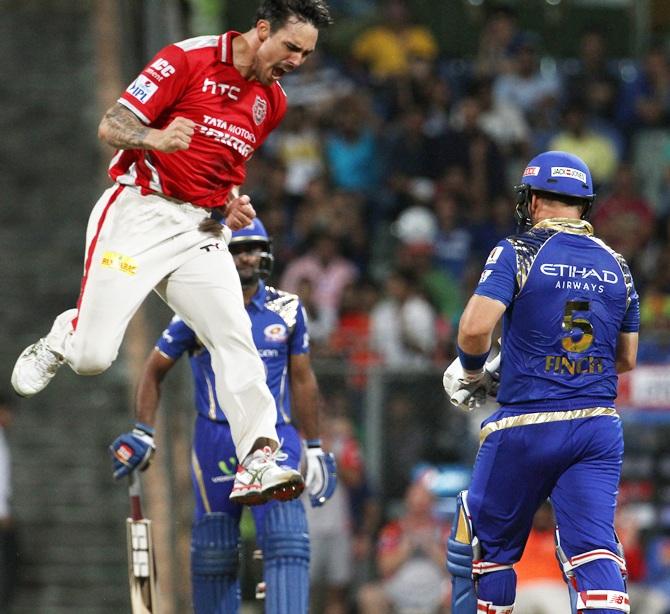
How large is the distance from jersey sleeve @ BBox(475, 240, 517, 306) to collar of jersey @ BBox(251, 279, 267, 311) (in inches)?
76.6

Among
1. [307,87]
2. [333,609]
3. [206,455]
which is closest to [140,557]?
[206,455]

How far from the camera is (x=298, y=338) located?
8.85 m

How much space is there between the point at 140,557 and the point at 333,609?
14.2 feet

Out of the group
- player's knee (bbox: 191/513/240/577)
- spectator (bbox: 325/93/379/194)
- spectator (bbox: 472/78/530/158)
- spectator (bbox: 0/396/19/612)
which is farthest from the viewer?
spectator (bbox: 472/78/530/158)

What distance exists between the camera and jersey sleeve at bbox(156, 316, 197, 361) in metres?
8.72

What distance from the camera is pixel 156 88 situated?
740cm

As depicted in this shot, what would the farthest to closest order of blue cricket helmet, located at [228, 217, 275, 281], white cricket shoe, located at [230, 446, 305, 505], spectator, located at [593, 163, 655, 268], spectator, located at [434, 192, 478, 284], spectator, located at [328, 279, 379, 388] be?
1. spectator, located at [593, 163, 655, 268]
2. spectator, located at [434, 192, 478, 284]
3. spectator, located at [328, 279, 379, 388]
4. blue cricket helmet, located at [228, 217, 275, 281]
5. white cricket shoe, located at [230, 446, 305, 505]

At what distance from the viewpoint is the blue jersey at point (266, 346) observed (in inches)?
343

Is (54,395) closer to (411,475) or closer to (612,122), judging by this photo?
(411,475)

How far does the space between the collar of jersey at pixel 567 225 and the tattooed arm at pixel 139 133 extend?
5.60 ft

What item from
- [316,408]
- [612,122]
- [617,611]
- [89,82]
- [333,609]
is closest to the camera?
[617,611]

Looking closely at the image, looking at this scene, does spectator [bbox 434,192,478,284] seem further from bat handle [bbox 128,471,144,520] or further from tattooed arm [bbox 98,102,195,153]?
tattooed arm [bbox 98,102,195,153]

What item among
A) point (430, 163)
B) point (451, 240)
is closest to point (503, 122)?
point (430, 163)

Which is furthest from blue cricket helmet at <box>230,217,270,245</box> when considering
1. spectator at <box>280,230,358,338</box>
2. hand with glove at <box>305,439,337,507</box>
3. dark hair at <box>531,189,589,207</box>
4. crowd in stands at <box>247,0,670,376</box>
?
spectator at <box>280,230,358,338</box>
